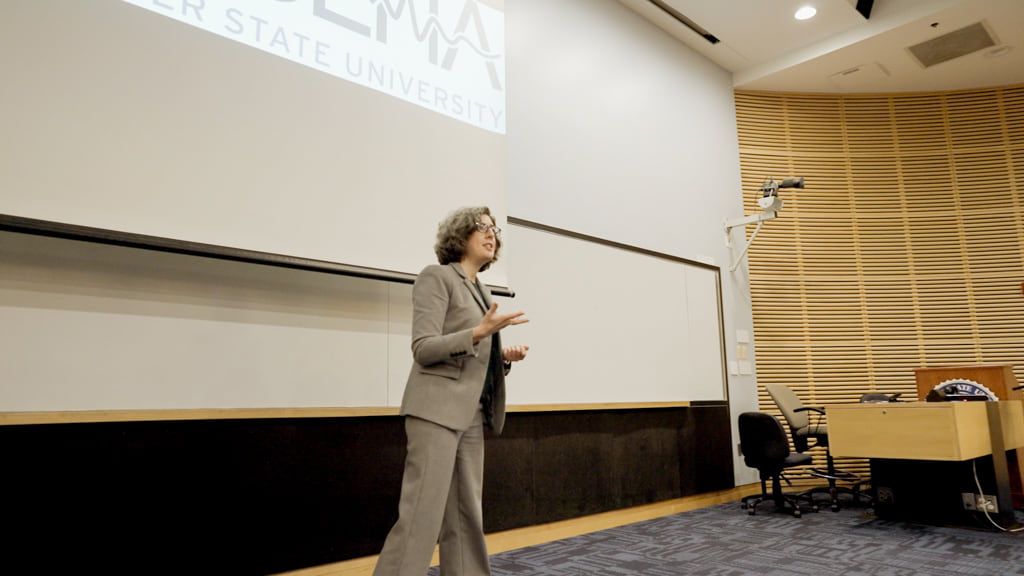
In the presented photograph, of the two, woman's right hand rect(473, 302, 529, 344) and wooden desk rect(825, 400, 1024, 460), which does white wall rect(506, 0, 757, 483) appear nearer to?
wooden desk rect(825, 400, 1024, 460)

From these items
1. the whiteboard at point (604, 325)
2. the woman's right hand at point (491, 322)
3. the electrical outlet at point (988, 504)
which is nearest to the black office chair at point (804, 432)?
the whiteboard at point (604, 325)

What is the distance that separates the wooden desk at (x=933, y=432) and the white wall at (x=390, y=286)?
1549mm

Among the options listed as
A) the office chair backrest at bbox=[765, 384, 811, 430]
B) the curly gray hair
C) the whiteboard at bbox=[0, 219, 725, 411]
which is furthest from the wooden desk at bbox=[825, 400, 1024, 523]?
the curly gray hair

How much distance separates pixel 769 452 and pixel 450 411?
3.20 meters

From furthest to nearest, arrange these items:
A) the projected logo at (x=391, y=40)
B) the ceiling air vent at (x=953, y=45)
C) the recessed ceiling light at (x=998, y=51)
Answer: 1. the recessed ceiling light at (x=998, y=51)
2. the ceiling air vent at (x=953, y=45)
3. the projected logo at (x=391, y=40)

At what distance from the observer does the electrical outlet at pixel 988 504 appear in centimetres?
371

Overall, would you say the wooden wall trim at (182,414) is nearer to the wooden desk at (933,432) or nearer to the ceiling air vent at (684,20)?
the wooden desk at (933,432)

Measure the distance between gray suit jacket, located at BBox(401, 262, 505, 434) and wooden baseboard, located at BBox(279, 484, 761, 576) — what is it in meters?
1.22

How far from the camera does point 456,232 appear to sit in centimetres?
223

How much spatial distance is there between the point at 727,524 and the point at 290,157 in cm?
343

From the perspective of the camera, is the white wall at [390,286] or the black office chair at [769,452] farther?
the black office chair at [769,452]

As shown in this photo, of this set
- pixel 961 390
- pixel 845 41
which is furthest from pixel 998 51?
pixel 961 390

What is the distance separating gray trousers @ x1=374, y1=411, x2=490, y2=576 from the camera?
187cm

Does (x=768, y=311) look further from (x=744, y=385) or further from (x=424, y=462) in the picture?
(x=424, y=462)
